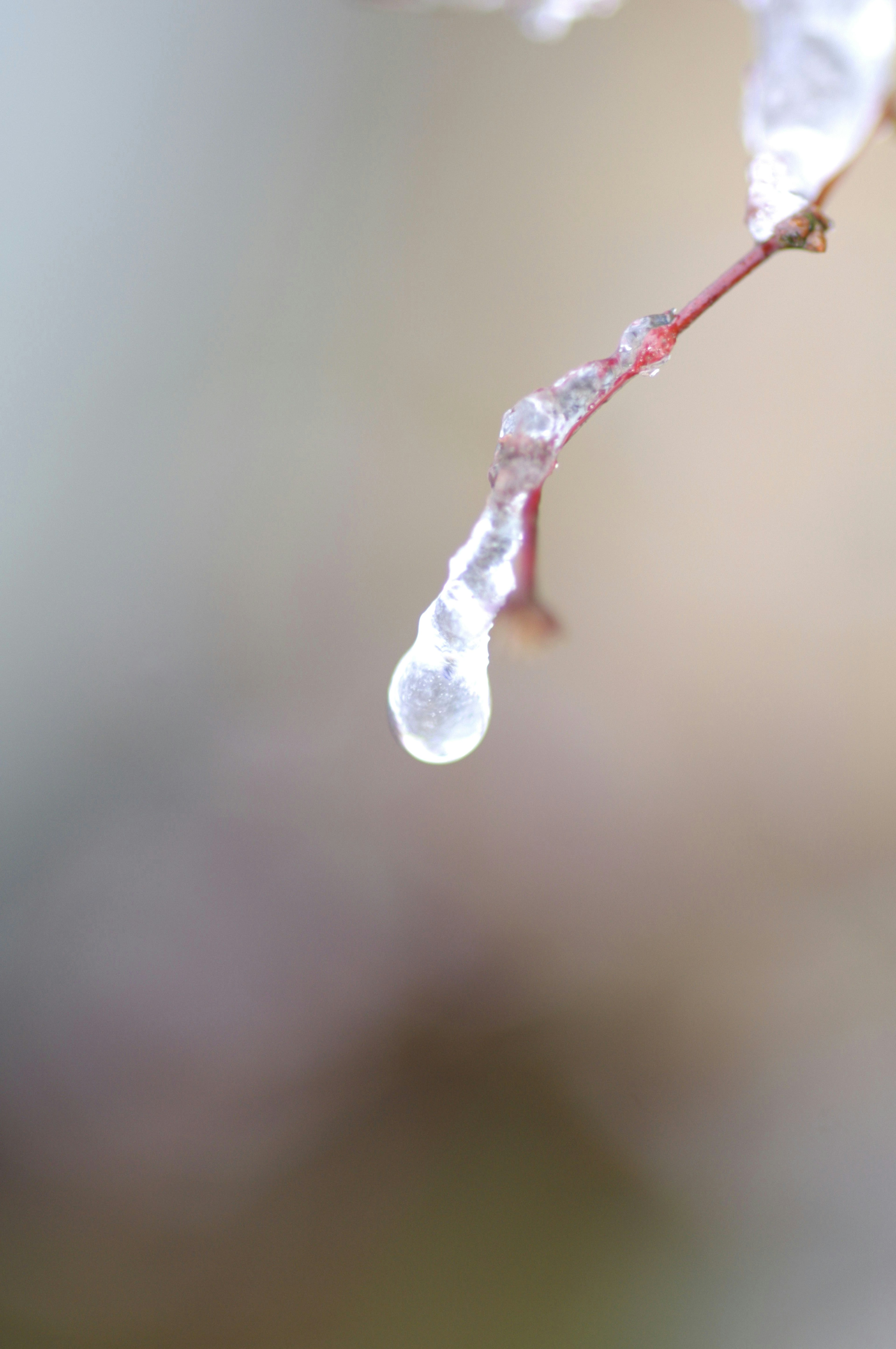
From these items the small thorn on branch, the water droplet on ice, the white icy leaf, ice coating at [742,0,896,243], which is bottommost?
the water droplet on ice

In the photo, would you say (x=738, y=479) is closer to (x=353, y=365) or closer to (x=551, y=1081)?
Answer: (x=353, y=365)

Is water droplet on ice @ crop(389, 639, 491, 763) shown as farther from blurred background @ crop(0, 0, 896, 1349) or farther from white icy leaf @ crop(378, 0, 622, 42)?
blurred background @ crop(0, 0, 896, 1349)

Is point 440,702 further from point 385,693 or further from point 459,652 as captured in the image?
point 385,693

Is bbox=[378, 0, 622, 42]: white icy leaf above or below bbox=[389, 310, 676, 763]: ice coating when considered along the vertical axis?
above

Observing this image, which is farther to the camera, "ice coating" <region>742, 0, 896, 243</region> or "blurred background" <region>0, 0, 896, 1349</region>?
"blurred background" <region>0, 0, 896, 1349</region>

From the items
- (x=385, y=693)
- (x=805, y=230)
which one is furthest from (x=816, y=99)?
(x=385, y=693)

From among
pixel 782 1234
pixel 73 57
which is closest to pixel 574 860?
pixel 782 1234

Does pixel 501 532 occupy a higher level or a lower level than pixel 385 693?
lower

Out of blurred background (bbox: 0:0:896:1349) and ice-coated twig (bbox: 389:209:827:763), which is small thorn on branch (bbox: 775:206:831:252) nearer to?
ice-coated twig (bbox: 389:209:827:763)

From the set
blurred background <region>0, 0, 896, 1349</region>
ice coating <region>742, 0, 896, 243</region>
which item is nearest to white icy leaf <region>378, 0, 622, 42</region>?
ice coating <region>742, 0, 896, 243</region>
